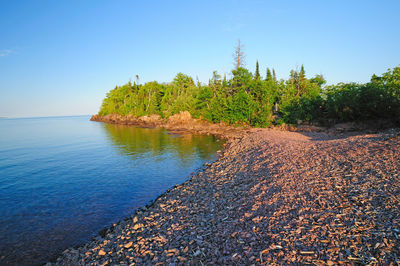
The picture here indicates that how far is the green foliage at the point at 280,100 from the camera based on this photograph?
2908cm

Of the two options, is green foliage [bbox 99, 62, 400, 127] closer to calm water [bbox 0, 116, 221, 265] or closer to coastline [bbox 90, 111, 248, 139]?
coastline [bbox 90, 111, 248, 139]

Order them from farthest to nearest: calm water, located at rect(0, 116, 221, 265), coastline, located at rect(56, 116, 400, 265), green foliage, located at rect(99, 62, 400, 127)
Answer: green foliage, located at rect(99, 62, 400, 127) < calm water, located at rect(0, 116, 221, 265) < coastline, located at rect(56, 116, 400, 265)

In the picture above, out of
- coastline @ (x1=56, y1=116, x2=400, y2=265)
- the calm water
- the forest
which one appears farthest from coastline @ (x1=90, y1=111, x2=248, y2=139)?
coastline @ (x1=56, y1=116, x2=400, y2=265)

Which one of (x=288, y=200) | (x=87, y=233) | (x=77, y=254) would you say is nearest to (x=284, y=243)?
(x=288, y=200)

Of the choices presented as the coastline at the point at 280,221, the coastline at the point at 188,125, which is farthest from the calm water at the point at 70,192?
the coastline at the point at 188,125

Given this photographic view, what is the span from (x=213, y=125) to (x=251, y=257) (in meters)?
52.5

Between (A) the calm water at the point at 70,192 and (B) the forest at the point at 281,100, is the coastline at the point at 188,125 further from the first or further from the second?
(A) the calm water at the point at 70,192

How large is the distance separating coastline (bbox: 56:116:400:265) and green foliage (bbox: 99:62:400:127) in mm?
20947

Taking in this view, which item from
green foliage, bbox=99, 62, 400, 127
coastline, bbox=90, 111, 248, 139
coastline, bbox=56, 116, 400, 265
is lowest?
coastline, bbox=56, 116, 400, 265

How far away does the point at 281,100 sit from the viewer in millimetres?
47219

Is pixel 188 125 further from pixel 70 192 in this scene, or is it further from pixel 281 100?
pixel 70 192

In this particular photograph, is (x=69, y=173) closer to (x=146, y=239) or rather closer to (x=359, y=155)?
(x=146, y=239)

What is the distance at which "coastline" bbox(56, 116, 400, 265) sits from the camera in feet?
19.4

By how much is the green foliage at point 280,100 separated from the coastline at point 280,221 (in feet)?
68.7
